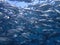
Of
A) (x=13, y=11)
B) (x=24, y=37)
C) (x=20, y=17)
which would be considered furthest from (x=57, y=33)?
(x=13, y=11)

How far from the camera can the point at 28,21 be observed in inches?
469

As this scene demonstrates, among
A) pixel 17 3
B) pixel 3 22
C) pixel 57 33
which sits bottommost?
pixel 57 33

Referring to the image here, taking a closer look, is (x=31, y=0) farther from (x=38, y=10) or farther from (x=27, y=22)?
(x=27, y=22)

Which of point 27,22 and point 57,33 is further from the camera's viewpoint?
point 57,33

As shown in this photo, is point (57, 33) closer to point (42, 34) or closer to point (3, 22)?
point (42, 34)

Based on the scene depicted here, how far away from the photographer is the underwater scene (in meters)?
10.6

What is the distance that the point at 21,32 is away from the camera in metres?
12.5

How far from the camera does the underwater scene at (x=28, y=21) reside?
34.8 ft

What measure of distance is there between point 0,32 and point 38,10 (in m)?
3.52

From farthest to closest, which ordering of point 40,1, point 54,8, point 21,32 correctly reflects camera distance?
point 21,32 → point 54,8 → point 40,1

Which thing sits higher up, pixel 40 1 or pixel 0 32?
pixel 40 1

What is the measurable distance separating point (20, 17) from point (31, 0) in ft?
5.46

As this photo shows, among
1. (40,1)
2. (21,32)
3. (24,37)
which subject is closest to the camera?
(40,1)

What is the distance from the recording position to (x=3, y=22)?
1138cm
